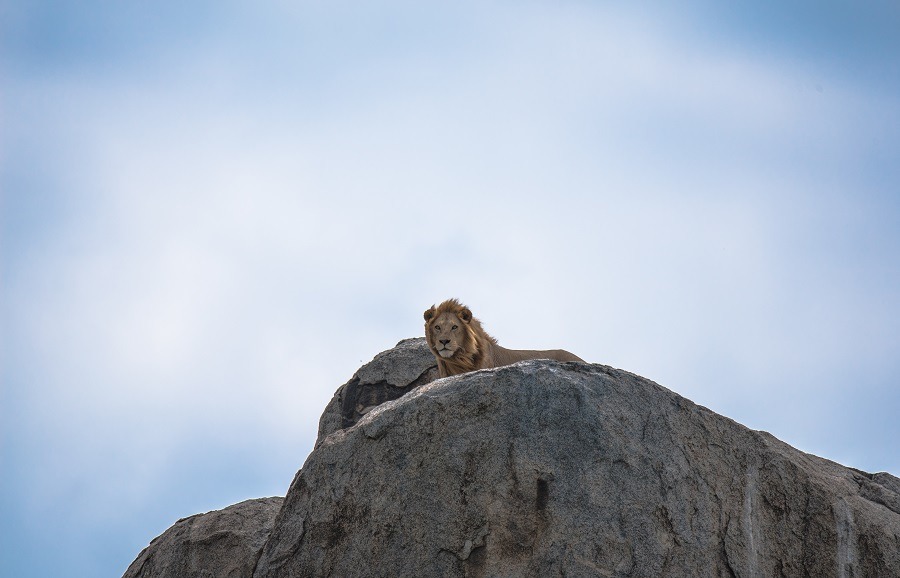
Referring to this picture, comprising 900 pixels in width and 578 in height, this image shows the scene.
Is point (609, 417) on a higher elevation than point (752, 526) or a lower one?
higher

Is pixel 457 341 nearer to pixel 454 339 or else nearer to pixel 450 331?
pixel 454 339

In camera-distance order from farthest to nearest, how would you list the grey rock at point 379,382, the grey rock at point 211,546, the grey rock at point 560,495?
the grey rock at point 379,382 → the grey rock at point 211,546 → the grey rock at point 560,495

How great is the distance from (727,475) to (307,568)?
4.43 metres

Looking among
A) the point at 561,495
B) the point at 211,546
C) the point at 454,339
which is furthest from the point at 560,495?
the point at 454,339

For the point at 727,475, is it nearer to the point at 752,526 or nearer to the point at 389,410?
the point at 752,526

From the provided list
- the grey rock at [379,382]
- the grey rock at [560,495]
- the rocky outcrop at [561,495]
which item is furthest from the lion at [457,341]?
the grey rock at [560,495]

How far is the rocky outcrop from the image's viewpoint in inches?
362

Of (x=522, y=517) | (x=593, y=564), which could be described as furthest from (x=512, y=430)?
(x=593, y=564)

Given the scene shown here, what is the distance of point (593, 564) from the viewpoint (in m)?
8.91

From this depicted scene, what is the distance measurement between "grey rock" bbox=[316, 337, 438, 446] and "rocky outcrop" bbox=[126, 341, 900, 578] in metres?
9.26

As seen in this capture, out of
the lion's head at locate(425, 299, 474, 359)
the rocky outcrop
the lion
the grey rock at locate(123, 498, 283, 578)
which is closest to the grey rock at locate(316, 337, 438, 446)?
the lion

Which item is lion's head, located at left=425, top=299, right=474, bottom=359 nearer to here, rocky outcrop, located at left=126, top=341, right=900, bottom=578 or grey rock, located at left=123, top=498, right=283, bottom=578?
grey rock, located at left=123, top=498, right=283, bottom=578

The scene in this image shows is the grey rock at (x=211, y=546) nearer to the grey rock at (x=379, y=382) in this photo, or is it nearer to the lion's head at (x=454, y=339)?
the lion's head at (x=454, y=339)

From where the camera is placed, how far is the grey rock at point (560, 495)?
30.2 ft
